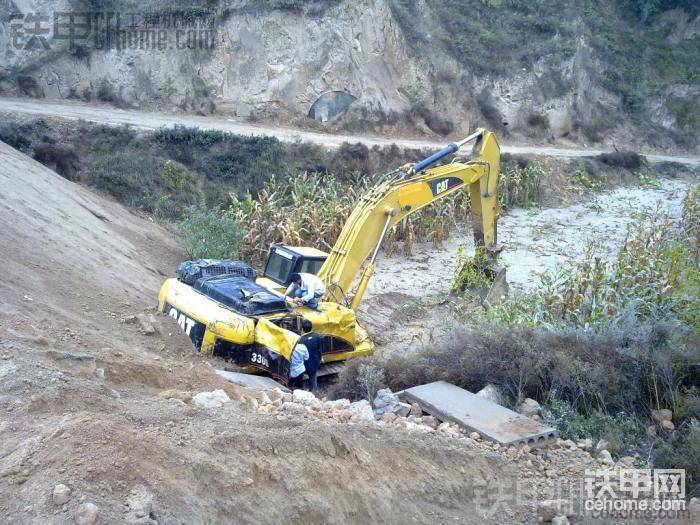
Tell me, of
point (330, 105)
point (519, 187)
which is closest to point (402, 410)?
point (519, 187)

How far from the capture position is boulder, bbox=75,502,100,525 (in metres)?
4.00

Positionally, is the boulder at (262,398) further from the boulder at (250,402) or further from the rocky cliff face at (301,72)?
the rocky cliff face at (301,72)

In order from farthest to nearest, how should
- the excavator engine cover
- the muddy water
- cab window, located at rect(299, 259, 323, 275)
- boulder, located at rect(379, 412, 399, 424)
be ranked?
the muddy water → cab window, located at rect(299, 259, 323, 275) → the excavator engine cover → boulder, located at rect(379, 412, 399, 424)

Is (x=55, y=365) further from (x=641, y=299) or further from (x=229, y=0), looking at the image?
(x=229, y=0)

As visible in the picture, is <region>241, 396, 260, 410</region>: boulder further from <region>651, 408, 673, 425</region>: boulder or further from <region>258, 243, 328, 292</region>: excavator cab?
<region>651, 408, 673, 425</region>: boulder

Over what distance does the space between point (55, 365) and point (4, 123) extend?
42.0 feet

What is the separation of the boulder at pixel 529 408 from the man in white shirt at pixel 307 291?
3.15m

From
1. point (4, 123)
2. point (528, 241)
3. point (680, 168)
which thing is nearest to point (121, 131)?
point (4, 123)

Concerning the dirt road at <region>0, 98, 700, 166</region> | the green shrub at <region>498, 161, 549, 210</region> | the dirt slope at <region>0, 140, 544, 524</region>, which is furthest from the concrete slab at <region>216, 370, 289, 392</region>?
the green shrub at <region>498, 161, 549, 210</region>

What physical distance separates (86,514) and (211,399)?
8.05 ft

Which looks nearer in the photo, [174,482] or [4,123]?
[174,482]

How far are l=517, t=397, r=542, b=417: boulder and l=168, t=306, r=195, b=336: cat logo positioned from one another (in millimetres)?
4138

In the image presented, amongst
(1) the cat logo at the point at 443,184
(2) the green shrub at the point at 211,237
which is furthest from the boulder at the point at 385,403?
(2) the green shrub at the point at 211,237

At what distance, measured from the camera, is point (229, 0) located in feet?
81.7
